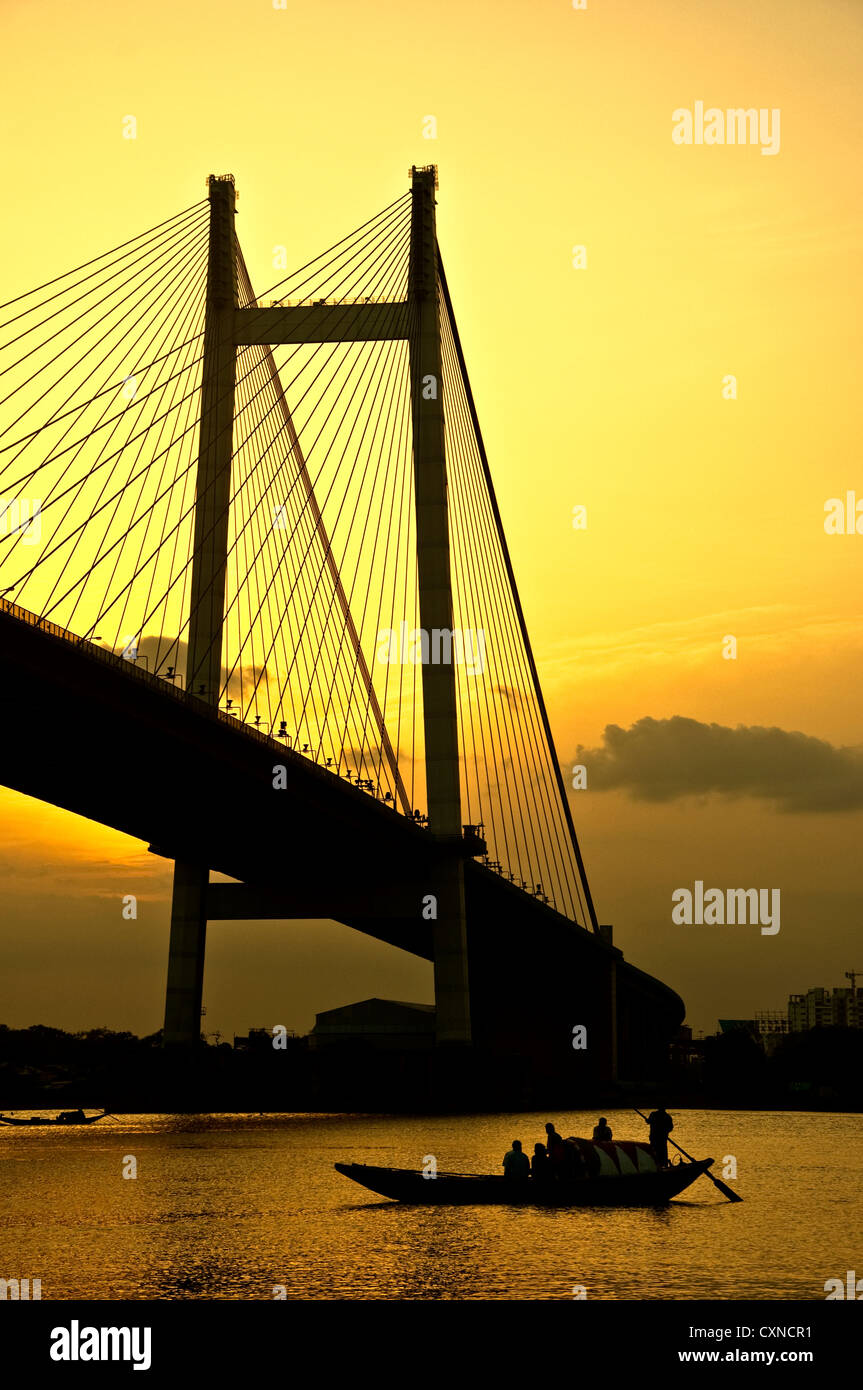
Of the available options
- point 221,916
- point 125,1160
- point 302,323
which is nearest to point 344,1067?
point 221,916

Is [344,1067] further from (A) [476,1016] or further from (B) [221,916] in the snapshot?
A: (A) [476,1016]

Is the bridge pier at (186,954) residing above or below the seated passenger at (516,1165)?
above

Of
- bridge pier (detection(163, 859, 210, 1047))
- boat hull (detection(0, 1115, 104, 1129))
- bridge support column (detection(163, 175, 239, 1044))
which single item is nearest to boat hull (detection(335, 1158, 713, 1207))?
bridge support column (detection(163, 175, 239, 1044))

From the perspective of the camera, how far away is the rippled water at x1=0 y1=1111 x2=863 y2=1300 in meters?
24.5

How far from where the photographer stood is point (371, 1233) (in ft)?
99.3

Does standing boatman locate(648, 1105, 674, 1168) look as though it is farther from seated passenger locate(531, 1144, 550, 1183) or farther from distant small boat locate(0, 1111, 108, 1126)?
distant small boat locate(0, 1111, 108, 1126)

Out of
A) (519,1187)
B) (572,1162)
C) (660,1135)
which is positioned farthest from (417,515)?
(519,1187)

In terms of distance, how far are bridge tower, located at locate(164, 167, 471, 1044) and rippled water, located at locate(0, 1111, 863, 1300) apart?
31.3 ft

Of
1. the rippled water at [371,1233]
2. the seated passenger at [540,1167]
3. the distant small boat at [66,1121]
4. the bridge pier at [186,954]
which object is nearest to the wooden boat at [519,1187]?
the seated passenger at [540,1167]

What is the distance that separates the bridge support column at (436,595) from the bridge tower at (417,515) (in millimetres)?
36

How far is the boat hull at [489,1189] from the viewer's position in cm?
3073

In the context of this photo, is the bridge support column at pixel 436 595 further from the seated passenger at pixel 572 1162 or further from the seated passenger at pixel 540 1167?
the seated passenger at pixel 540 1167
